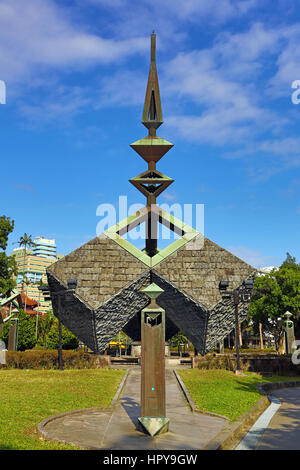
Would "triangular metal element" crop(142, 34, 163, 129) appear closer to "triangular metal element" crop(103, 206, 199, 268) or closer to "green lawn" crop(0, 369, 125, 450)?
"triangular metal element" crop(103, 206, 199, 268)

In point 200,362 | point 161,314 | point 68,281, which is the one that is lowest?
point 200,362

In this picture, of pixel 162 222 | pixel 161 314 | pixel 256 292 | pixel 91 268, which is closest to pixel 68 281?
pixel 91 268

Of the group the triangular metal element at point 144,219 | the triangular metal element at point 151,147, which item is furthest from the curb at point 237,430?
the triangular metal element at point 151,147

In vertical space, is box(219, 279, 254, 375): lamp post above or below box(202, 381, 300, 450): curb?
above

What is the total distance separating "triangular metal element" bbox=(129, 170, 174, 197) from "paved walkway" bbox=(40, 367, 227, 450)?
43.2ft

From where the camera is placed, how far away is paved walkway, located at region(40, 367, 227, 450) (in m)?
7.52

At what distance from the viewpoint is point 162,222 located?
23312mm

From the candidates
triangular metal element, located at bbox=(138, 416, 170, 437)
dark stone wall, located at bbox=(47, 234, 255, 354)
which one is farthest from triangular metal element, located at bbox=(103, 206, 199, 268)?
triangular metal element, located at bbox=(138, 416, 170, 437)

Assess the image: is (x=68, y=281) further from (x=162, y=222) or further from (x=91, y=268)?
(x=162, y=222)

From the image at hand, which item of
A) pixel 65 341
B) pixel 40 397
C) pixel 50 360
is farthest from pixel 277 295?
pixel 40 397

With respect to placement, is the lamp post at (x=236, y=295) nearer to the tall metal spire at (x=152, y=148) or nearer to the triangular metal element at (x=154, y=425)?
the tall metal spire at (x=152, y=148)

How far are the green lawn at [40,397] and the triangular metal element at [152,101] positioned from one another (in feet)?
45.0

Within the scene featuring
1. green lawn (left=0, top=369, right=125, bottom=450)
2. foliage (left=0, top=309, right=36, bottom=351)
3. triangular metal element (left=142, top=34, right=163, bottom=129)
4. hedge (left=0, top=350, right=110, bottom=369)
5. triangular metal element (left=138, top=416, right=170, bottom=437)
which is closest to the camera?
green lawn (left=0, top=369, right=125, bottom=450)

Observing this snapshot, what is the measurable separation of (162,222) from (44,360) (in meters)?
9.89
